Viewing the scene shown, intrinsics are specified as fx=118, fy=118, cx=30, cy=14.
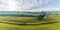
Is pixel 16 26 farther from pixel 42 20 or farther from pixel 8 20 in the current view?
pixel 42 20

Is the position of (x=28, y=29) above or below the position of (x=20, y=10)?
below

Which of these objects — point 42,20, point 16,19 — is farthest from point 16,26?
point 42,20

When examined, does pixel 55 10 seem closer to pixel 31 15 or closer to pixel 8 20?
pixel 31 15

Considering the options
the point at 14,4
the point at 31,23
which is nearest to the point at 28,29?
the point at 31,23

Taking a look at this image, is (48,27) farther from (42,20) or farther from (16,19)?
(16,19)

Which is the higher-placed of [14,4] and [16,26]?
[14,4]
